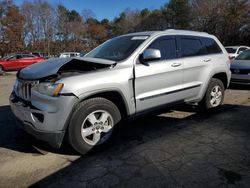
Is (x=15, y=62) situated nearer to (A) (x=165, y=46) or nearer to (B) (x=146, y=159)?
(A) (x=165, y=46)

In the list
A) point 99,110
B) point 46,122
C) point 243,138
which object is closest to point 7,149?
point 46,122

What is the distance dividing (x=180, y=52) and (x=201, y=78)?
0.77 m

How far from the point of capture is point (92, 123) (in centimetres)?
342

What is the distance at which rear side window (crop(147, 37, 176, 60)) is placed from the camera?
4223 mm

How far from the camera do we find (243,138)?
3.92 meters

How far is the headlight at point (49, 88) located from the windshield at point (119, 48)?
1.18m

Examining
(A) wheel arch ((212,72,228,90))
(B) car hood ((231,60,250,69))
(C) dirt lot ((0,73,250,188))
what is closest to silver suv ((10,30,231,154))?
(C) dirt lot ((0,73,250,188))

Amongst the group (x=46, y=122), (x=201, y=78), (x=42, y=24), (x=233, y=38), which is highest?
(x=42, y=24)

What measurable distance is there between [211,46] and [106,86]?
10.1 ft

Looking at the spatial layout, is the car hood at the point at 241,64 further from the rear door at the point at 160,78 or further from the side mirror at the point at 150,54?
the side mirror at the point at 150,54

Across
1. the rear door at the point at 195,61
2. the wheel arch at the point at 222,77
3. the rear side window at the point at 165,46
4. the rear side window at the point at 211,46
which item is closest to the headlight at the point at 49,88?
the rear side window at the point at 165,46

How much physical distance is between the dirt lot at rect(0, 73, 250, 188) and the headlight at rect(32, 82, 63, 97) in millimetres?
958

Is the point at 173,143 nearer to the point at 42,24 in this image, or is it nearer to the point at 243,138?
the point at 243,138

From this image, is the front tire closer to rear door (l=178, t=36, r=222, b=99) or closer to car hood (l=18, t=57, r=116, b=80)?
car hood (l=18, t=57, r=116, b=80)
